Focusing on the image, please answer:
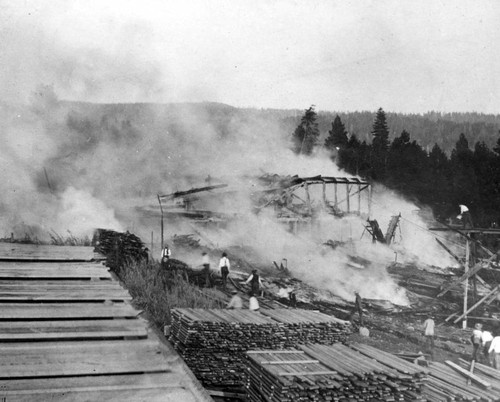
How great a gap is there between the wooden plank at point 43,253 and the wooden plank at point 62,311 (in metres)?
2.62

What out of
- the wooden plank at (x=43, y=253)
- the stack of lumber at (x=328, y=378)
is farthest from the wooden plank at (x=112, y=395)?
the wooden plank at (x=43, y=253)

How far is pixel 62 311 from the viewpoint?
200 inches

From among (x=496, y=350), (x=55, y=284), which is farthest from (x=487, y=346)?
(x=55, y=284)

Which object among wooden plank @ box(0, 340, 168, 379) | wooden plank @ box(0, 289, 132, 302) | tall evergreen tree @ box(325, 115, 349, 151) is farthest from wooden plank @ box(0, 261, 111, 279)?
tall evergreen tree @ box(325, 115, 349, 151)

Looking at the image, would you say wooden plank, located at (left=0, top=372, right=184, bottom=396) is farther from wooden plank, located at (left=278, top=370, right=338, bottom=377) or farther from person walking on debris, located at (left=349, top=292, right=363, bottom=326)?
person walking on debris, located at (left=349, top=292, right=363, bottom=326)

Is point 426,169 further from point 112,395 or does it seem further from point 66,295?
point 112,395

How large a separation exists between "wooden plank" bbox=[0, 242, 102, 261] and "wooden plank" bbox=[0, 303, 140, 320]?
2619 millimetres

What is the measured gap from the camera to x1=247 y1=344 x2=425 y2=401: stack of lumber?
6.43m

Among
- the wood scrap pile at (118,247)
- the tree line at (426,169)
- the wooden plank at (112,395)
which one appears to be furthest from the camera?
the tree line at (426,169)

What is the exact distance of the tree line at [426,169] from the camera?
39.7 meters

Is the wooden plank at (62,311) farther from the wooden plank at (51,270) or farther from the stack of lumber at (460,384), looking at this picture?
the stack of lumber at (460,384)

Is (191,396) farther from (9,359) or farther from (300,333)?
(300,333)

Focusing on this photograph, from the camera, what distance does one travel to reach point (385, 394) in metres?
6.77

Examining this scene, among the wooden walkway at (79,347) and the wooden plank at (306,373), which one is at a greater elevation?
the wooden walkway at (79,347)
